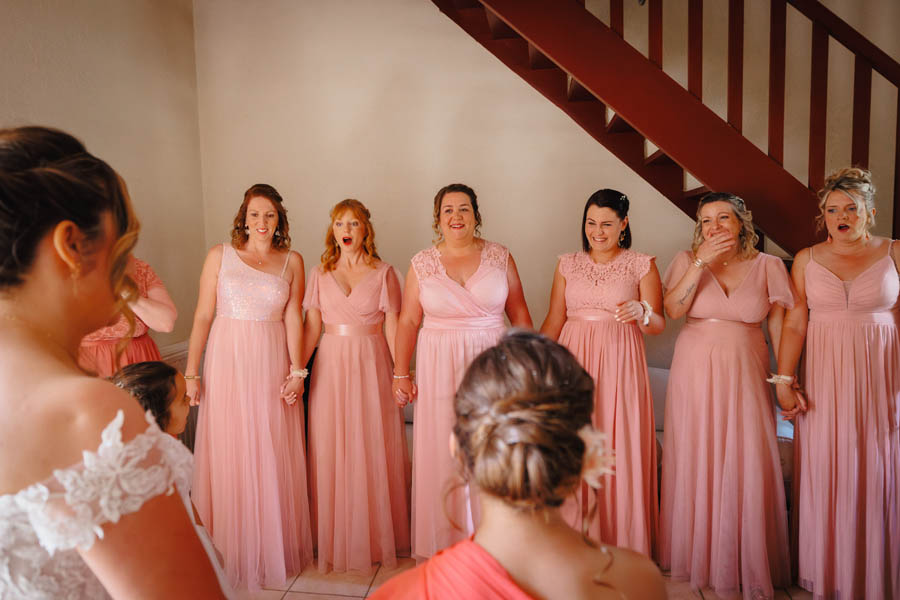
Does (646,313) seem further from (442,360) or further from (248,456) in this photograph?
(248,456)

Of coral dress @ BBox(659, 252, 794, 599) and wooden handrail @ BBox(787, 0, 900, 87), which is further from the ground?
wooden handrail @ BBox(787, 0, 900, 87)

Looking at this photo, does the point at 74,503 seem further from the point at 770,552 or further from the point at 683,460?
the point at 770,552

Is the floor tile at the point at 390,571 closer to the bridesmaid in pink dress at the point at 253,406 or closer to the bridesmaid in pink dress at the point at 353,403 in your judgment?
the bridesmaid in pink dress at the point at 353,403

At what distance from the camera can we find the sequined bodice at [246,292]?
274 cm

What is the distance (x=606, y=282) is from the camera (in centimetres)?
268

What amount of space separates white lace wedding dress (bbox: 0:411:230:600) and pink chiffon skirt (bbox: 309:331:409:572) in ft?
6.45

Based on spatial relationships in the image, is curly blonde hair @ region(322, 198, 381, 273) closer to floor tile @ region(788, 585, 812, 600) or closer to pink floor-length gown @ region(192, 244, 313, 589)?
pink floor-length gown @ region(192, 244, 313, 589)

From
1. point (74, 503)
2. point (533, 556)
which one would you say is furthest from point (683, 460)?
point (74, 503)

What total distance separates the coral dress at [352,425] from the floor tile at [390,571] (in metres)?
0.04

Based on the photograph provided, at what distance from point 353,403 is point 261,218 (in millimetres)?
1018

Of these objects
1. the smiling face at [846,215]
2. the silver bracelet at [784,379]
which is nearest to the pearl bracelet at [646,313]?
the silver bracelet at [784,379]

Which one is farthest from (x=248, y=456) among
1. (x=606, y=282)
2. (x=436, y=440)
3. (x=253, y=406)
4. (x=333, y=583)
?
(x=606, y=282)

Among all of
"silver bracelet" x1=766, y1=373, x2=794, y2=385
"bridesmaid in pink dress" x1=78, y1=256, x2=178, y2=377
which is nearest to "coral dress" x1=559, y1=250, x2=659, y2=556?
"silver bracelet" x1=766, y1=373, x2=794, y2=385

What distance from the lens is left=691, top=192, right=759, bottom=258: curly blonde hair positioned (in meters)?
2.52
